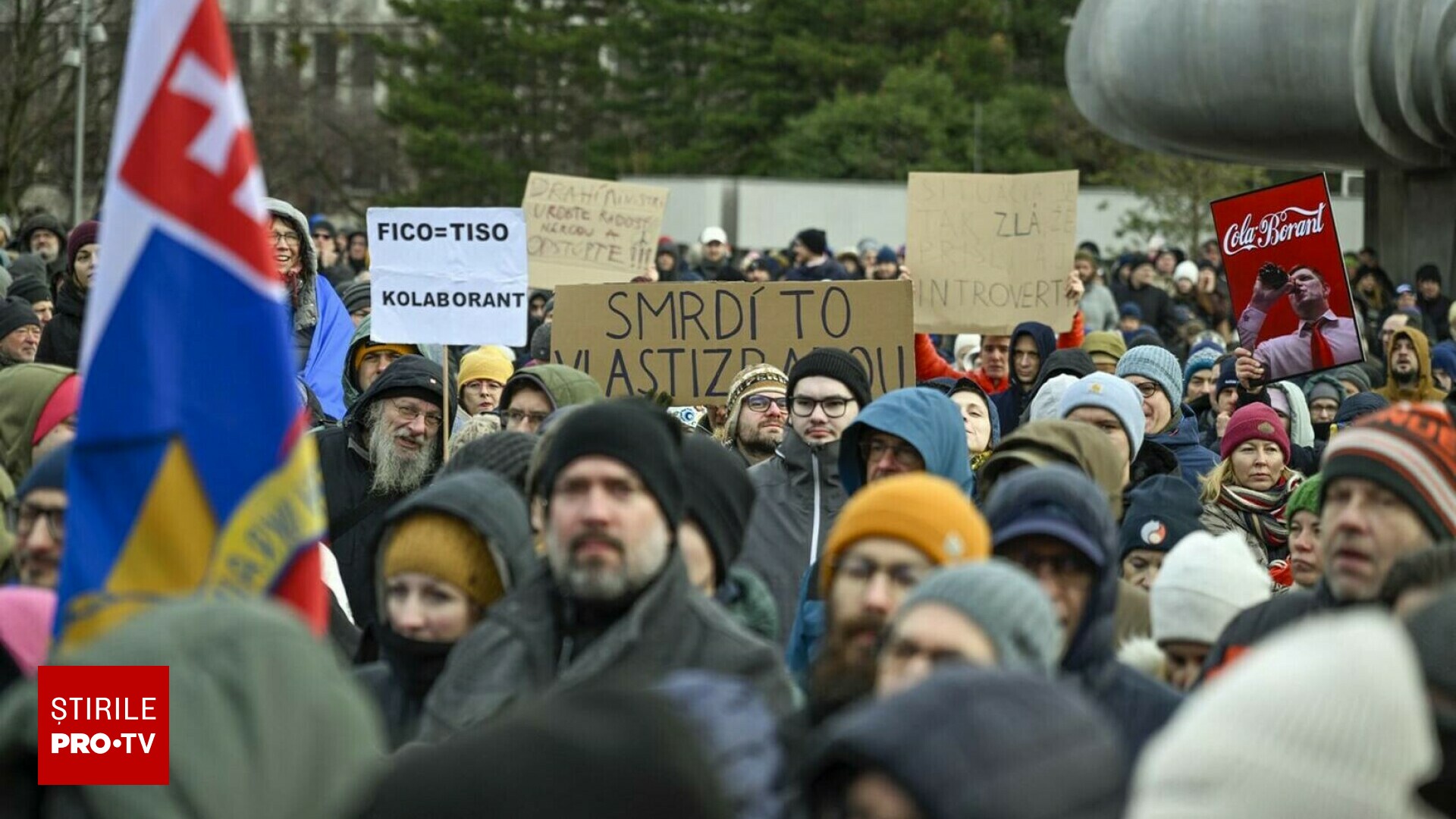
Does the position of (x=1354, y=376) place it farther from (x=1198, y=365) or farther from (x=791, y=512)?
(x=791, y=512)

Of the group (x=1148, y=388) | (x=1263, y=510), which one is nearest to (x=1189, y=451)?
(x=1148, y=388)

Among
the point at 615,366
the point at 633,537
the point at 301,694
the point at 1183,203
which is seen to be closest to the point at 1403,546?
the point at 633,537

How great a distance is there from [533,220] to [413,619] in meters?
9.43

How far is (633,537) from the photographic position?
475 cm

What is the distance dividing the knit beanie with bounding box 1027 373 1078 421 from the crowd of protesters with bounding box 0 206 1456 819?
4 centimetres

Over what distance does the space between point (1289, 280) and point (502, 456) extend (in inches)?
194

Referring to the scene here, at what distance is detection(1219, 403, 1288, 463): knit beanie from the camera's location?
9.12m

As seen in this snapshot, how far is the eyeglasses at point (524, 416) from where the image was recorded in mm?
8117

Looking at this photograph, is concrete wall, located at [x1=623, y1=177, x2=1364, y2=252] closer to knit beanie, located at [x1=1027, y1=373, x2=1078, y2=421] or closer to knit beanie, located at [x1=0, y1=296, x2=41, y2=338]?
knit beanie, located at [x1=0, y1=296, x2=41, y2=338]

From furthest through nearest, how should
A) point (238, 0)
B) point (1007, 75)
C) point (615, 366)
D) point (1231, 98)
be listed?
point (238, 0) < point (1007, 75) < point (1231, 98) < point (615, 366)

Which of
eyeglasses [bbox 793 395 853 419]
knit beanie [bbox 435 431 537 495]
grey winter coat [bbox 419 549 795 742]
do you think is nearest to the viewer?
grey winter coat [bbox 419 549 795 742]

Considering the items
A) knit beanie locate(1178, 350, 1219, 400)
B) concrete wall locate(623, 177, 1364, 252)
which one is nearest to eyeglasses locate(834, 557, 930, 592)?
knit beanie locate(1178, 350, 1219, 400)

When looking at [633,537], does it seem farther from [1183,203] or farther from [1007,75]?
[1007,75]

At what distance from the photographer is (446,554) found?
5.15 m
